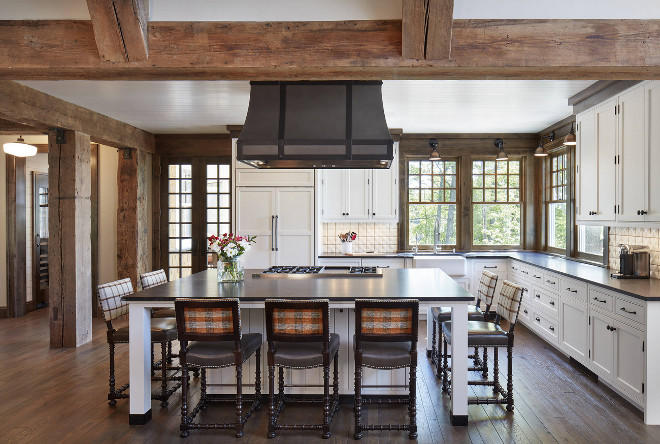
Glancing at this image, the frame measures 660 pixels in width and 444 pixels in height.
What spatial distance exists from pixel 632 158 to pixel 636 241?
1.00m

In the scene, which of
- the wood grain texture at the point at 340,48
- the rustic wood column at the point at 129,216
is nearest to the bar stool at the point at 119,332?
the wood grain texture at the point at 340,48

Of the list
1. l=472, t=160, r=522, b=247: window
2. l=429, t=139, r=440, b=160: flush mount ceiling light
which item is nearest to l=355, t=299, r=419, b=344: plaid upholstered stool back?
l=429, t=139, r=440, b=160: flush mount ceiling light

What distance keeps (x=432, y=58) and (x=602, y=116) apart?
8.67 feet

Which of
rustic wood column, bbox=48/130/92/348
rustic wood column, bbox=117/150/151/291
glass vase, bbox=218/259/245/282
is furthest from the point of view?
rustic wood column, bbox=117/150/151/291

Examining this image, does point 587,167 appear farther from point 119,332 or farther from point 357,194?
point 119,332

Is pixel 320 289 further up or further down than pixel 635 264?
further down

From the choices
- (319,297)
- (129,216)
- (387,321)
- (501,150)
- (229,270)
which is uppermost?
(501,150)

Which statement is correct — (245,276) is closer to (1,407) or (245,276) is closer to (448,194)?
(1,407)

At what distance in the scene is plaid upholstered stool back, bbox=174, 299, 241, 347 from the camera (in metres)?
3.28

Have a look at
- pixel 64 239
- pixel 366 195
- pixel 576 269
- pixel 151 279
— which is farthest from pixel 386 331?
pixel 64 239

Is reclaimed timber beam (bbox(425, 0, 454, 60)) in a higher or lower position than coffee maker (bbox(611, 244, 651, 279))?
higher

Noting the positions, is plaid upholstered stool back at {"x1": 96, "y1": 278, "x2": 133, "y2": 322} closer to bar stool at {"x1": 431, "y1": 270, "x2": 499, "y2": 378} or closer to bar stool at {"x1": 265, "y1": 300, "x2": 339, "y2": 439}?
bar stool at {"x1": 265, "y1": 300, "x2": 339, "y2": 439}

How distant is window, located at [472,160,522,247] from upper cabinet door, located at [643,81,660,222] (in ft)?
12.4

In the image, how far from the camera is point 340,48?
10.3ft
